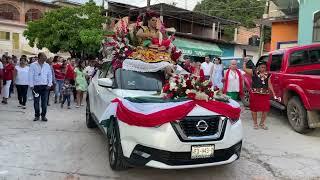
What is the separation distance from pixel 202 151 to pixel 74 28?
2350 cm

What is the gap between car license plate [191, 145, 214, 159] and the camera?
497 cm

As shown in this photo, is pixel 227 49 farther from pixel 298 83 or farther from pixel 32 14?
pixel 298 83

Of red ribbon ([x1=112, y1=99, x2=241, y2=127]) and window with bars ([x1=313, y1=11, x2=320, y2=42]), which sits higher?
window with bars ([x1=313, y1=11, x2=320, y2=42])

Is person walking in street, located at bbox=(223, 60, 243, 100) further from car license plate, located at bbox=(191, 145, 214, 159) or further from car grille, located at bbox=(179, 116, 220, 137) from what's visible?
car license plate, located at bbox=(191, 145, 214, 159)

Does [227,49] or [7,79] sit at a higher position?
[227,49]

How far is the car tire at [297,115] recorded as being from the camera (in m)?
8.34

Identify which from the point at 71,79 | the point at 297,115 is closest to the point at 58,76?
Result: the point at 71,79

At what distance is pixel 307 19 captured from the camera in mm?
16578

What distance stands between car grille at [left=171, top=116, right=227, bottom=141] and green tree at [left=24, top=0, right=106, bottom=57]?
20716mm

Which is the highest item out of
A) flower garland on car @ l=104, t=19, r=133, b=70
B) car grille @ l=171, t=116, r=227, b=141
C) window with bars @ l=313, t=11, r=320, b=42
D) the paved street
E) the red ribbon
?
window with bars @ l=313, t=11, r=320, b=42

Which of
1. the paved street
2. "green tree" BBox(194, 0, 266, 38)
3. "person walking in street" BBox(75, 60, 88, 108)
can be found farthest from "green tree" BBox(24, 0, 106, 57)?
"green tree" BBox(194, 0, 266, 38)

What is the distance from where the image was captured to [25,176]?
218 inches

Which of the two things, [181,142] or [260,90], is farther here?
[260,90]

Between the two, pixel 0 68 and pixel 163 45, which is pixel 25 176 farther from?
pixel 0 68
